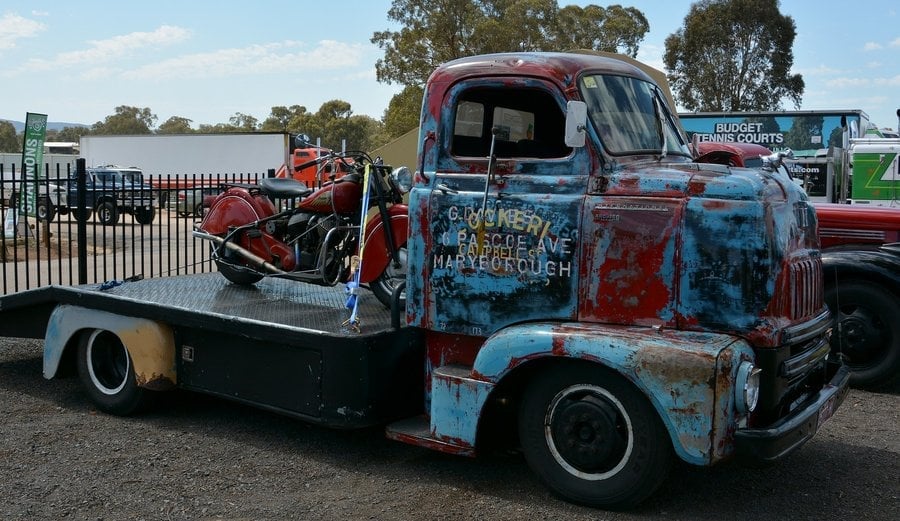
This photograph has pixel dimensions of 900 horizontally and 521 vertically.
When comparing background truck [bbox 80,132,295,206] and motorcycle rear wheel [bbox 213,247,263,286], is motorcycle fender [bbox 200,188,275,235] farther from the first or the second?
background truck [bbox 80,132,295,206]

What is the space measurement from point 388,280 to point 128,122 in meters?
119

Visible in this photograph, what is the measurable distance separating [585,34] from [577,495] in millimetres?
40407

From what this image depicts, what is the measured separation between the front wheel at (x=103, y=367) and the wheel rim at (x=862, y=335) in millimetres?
5487

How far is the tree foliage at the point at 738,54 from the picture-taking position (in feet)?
A: 139

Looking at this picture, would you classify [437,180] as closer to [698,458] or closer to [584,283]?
[584,283]

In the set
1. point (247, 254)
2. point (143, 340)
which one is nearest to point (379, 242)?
point (247, 254)

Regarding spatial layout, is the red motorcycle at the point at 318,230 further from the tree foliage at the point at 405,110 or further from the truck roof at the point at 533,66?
the tree foliage at the point at 405,110

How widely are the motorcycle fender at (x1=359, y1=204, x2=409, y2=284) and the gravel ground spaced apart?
1.07 m

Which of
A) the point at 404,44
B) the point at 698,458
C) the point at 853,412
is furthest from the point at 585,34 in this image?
the point at 698,458

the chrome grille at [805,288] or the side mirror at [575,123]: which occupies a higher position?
the side mirror at [575,123]

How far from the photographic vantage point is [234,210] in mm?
7367

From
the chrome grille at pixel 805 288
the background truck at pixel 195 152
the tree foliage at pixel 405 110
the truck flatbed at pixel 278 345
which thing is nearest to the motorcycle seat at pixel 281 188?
the truck flatbed at pixel 278 345

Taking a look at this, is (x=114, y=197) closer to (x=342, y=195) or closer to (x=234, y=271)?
(x=234, y=271)

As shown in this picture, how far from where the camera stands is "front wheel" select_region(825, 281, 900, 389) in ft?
23.2
